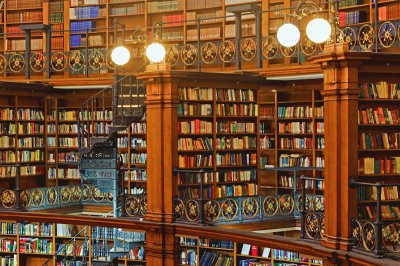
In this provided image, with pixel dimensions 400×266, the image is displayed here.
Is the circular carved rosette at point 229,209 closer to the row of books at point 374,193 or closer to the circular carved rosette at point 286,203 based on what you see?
the circular carved rosette at point 286,203

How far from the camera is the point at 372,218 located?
27.2 ft

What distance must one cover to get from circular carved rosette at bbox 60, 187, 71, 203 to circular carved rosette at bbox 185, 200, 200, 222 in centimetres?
272

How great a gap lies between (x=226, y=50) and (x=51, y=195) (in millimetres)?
3236

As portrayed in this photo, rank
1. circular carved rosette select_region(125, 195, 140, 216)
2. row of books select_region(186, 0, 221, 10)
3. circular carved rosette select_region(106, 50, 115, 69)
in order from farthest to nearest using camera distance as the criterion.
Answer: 1. row of books select_region(186, 0, 221, 10)
2. circular carved rosette select_region(106, 50, 115, 69)
3. circular carved rosette select_region(125, 195, 140, 216)

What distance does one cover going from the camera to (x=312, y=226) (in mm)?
8234

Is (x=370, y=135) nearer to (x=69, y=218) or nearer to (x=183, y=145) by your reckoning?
(x=183, y=145)

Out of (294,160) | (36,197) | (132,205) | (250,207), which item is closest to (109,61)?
(36,197)

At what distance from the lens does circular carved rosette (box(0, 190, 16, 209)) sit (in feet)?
37.3

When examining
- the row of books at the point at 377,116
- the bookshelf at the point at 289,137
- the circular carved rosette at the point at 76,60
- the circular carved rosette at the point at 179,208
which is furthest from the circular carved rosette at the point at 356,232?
the circular carved rosette at the point at 76,60

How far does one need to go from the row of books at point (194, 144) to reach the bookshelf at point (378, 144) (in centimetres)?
271

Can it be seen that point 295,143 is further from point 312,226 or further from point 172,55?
point 312,226

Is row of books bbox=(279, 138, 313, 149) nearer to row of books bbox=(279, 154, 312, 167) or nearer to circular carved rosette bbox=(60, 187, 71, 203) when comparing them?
row of books bbox=(279, 154, 312, 167)

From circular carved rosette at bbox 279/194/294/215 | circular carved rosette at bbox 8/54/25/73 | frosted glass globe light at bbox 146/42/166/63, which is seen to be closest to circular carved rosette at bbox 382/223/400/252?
circular carved rosette at bbox 279/194/294/215

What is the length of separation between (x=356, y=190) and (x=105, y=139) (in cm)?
415
